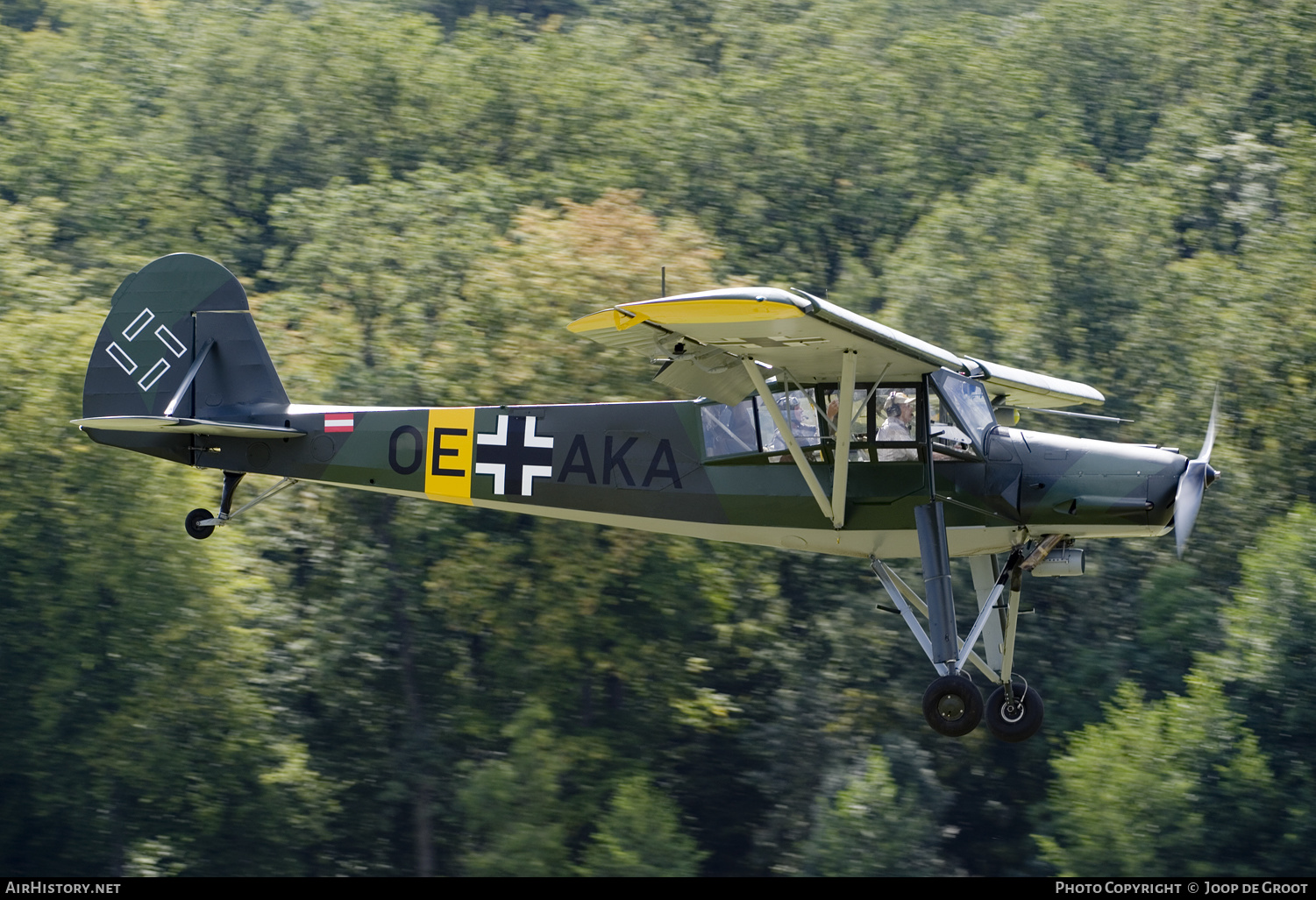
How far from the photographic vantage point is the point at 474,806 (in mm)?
24375

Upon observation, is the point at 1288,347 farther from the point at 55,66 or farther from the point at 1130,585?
the point at 55,66

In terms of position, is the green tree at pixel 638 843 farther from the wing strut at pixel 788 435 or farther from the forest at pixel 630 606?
the wing strut at pixel 788 435

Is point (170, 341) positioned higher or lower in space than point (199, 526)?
higher

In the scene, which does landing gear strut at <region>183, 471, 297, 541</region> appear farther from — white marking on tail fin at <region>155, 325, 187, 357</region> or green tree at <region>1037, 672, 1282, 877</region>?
green tree at <region>1037, 672, 1282, 877</region>

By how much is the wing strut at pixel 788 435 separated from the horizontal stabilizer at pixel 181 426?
4.39 m

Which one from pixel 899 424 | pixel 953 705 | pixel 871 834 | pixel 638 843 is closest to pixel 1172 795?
pixel 871 834

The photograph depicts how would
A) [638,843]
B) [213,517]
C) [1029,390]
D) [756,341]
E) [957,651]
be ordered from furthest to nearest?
[638,843]
[213,517]
[1029,390]
[957,651]
[756,341]

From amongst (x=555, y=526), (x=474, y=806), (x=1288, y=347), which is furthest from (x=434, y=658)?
(x=1288, y=347)

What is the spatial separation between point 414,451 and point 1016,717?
5.49m

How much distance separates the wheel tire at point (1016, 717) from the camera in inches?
463

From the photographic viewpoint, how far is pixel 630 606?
77.2 ft

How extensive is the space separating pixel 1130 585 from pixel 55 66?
111 feet

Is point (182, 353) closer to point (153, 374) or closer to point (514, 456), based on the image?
point (153, 374)

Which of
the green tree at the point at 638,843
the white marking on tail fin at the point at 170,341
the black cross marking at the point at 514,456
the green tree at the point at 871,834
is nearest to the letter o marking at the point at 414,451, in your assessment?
the black cross marking at the point at 514,456
